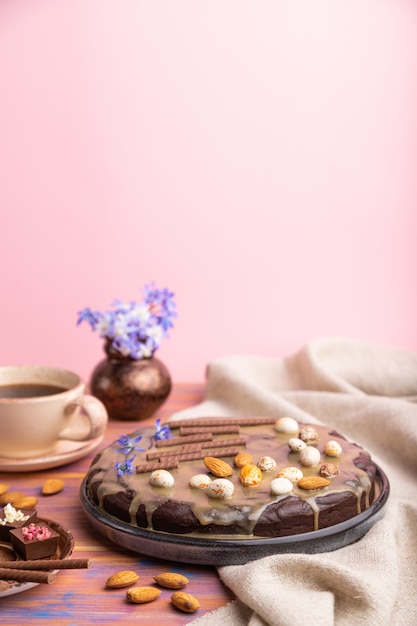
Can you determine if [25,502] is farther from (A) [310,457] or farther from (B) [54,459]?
(A) [310,457]

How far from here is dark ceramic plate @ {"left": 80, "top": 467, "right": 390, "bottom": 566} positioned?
3.50ft

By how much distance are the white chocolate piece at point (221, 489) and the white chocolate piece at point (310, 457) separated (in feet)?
0.48

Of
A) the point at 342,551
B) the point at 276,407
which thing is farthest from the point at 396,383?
the point at 342,551

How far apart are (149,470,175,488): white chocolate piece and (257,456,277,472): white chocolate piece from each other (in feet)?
0.45

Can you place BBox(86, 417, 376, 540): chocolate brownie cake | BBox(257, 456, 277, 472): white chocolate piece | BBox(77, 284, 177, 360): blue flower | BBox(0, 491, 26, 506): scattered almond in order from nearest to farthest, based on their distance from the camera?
BBox(86, 417, 376, 540): chocolate brownie cake, BBox(257, 456, 277, 472): white chocolate piece, BBox(0, 491, 26, 506): scattered almond, BBox(77, 284, 177, 360): blue flower

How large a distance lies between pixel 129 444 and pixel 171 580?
0.31 m

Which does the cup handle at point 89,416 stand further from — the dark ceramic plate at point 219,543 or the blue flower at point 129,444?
the dark ceramic plate at point 219,543

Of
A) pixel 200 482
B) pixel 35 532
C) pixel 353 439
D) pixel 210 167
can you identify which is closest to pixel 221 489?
pixel 200 482

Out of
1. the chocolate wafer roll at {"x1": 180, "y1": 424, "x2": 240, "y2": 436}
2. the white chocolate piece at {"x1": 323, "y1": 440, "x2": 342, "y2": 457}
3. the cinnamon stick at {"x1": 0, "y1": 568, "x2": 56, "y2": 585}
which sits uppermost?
the white chocolate piece at {"x1": 323, "y1": 440, "x2": 342, "y2": 457}

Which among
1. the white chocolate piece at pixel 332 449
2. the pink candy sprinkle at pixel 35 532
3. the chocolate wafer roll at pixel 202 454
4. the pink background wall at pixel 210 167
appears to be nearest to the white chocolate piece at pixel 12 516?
the pink candy sprinkle at pixel 35 532

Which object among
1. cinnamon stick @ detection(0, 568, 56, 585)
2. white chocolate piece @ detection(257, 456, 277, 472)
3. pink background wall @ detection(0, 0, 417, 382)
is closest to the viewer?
cinnamon stick @ detection(0, 568, 56, 585)

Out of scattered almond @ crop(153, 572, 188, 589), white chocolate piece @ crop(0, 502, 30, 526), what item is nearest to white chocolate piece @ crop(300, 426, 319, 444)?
scattered almond @ crop(153, 572, 188, 589)

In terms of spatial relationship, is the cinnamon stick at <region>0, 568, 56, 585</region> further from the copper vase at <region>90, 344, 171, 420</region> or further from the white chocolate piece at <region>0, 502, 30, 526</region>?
the copper vase at <region>90, 344, 171, 420</region>

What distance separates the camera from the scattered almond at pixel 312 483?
1140 mm
